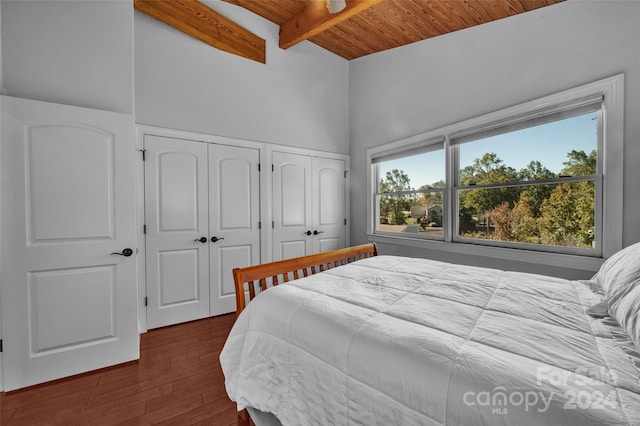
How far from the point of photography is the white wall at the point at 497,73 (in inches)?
73.6

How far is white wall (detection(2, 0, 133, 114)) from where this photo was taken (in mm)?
1914

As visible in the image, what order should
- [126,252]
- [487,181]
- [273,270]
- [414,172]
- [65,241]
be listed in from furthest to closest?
[414,172] → [487,181] → [126,252] → [65,241] → [273,270]

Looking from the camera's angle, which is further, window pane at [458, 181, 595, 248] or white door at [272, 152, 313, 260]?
white door at [272, 152, 313, 260]

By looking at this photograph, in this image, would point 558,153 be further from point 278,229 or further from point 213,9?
point 213,9

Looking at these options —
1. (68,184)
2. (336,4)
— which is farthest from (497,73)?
(68,184)

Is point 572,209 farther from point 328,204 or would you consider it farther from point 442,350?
point 328,204

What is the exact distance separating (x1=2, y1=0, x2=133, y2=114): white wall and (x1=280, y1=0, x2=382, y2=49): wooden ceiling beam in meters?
1.68

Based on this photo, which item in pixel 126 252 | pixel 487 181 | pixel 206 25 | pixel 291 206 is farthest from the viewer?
pixel 291 206

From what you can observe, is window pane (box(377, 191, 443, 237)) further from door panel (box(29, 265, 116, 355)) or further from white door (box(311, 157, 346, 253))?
door panel (box(29, 265, 116, 355))

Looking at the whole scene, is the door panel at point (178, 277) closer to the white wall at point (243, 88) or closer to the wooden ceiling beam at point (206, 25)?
the white wall at point (243, 88)

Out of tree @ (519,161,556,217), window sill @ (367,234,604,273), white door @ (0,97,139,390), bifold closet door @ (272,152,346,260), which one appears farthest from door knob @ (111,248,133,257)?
tree @ (519,161,556,217)

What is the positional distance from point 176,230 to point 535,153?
11.6 feet

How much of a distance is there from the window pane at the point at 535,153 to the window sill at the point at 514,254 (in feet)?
2.15

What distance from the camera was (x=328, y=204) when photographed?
408 cm
